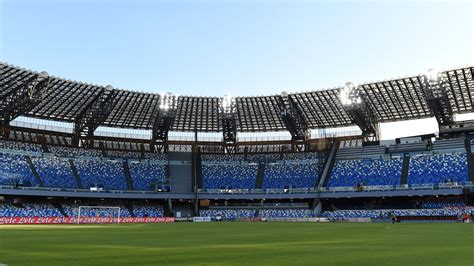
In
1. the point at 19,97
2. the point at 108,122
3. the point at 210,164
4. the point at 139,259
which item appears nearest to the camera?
the point at 139,259

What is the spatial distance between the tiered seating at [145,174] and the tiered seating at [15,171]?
704 inches

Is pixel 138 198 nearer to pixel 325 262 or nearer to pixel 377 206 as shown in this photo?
pixel 377 206

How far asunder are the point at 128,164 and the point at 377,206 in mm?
46649

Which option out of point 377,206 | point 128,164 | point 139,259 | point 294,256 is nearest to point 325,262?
point 294,256

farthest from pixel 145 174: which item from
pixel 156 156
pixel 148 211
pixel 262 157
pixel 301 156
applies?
pixel 301 156

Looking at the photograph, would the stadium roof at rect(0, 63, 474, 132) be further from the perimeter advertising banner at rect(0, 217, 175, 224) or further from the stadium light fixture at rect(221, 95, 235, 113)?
the perimeter advertising banner at rect(0, 217, 175, 224)

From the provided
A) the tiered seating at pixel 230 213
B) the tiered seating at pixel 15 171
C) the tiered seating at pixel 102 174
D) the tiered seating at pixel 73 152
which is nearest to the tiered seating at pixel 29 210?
the tiered seating at pixel 15 171

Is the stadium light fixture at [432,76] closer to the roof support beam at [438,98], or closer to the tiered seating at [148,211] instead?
the roof support beam at [438,98]

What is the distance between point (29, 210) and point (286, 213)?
4194cm

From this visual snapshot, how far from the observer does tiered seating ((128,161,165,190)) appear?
82.1m

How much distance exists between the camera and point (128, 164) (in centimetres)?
8450

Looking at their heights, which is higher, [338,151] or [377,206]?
[338,151]

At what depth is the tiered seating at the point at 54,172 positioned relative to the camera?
7238cm

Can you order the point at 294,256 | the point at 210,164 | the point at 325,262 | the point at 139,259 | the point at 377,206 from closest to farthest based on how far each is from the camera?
the point at 325,262 → the point at 139,259 → the point at 294,256 → the point at 377,206 → the point at 210,164
